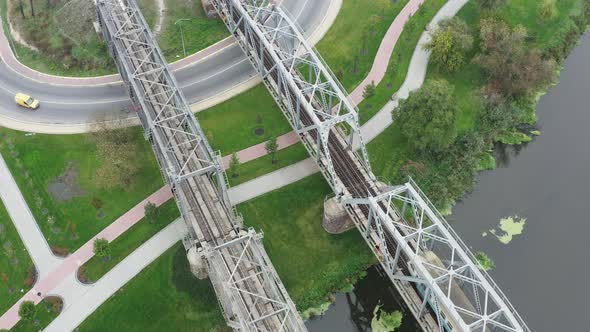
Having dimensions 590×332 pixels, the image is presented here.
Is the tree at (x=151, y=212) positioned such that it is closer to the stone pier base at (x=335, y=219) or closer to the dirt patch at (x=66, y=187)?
the dirt patch at (x=66, y=187)

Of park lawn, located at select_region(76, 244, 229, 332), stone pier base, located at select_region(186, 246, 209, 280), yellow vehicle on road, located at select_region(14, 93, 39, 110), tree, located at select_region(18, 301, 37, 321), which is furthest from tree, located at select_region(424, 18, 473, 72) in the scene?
tree, located at select_region(18, 301, 37, 321)

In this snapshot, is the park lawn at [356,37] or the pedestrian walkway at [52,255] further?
the park lawn at [356,37]

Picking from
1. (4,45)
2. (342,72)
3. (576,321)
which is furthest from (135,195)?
(576,321)

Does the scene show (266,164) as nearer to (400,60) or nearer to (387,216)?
(387,216)

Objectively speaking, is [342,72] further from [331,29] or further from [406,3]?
[406,3]

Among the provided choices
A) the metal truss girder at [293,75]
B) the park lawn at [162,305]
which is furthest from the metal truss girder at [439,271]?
the park lawn at [162,305]
